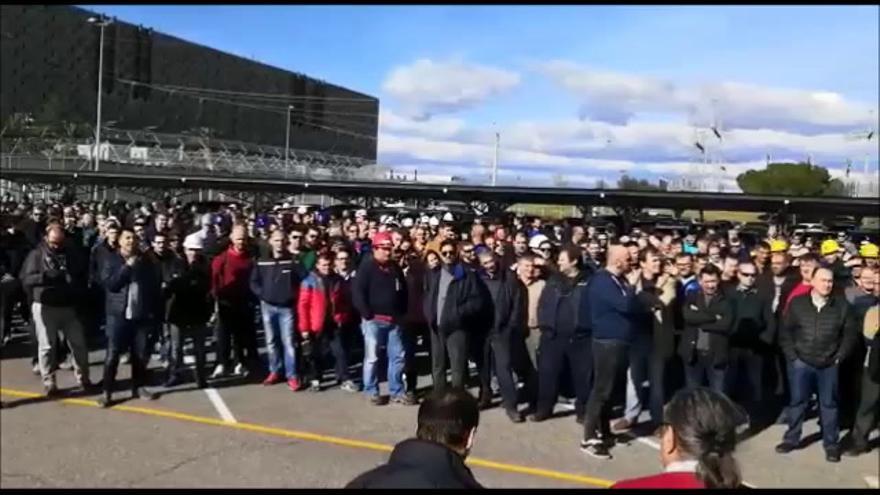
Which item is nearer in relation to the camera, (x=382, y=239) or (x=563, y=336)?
(x=563, y=336)

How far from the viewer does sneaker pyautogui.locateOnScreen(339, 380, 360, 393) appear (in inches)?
329

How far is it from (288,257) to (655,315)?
3494mm

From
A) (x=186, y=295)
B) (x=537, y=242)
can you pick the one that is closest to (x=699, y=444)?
(x=537, y=242)

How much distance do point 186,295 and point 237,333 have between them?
0.92 meters

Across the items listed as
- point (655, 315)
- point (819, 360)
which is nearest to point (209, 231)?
point (655, 315)

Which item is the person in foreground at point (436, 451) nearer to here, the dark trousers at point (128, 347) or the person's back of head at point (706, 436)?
the person's back of head at point (706, 436)

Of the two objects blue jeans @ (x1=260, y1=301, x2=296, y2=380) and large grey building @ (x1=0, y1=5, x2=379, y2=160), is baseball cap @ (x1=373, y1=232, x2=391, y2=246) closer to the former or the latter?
blue jeans @ (x1=260, y1=301, x2=296, y2=380)

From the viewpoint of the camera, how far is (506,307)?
7.48 metres

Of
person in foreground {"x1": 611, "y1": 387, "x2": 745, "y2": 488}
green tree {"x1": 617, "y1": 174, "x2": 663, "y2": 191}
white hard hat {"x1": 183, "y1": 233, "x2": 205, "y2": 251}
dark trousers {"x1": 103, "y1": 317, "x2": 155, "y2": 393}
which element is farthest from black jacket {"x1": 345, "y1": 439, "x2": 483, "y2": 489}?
green tree {"x1": 617, "y1": 174, "x2": 663, "y2": 191}

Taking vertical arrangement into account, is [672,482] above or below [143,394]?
above

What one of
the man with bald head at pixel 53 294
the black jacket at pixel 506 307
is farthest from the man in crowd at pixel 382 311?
the man with bald head at pixel 53 294

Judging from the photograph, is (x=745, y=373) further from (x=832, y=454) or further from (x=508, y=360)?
(x=508, y=360)

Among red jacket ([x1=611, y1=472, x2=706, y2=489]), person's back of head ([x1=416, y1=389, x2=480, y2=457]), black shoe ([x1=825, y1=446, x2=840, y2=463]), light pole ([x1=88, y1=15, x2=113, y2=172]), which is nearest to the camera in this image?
red jacket ([x1=611, y1=472, x2=706, y2=489])

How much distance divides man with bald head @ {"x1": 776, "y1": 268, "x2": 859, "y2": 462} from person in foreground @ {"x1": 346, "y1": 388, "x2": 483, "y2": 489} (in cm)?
471
